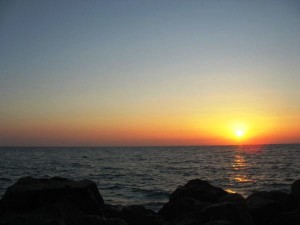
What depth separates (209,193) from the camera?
11.5m

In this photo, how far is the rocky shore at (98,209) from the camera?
7.49 meters

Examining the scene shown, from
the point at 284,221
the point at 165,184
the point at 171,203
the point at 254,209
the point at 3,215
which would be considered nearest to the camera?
the point at 3,215

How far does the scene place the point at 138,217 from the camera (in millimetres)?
9461

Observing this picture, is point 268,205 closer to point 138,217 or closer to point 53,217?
point 138,217

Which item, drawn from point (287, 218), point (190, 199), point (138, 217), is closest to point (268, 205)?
point (287, 218)

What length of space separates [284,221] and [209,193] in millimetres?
2772

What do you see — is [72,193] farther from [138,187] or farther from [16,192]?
[138,187]

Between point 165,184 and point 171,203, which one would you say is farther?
point 165,184

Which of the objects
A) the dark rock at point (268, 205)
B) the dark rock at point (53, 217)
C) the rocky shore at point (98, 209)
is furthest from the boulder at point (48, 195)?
the dark rock at point (268, 205)

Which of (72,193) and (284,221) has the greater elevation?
(72,193)

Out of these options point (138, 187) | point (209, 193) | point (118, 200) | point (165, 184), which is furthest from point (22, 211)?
point (165, 184)

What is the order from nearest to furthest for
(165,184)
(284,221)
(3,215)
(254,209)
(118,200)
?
1. (3,215)
2. (284,221)
3. (254,209)
4. (118,200)
5. (165,184)

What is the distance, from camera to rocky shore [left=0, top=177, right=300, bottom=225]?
7.49 meters

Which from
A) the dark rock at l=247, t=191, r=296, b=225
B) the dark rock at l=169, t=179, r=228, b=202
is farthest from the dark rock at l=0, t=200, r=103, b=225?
the dark rock at l=247, t=191, r=296, b=225
